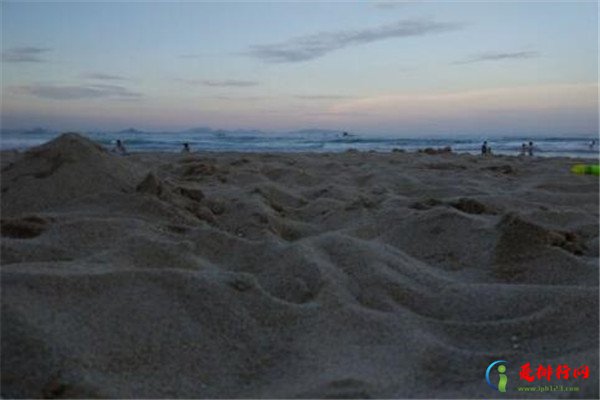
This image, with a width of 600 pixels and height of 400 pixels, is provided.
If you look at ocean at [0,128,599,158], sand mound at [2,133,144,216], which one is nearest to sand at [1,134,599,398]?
sand mound at [2,133,144,216]

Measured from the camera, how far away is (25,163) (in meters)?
3.72

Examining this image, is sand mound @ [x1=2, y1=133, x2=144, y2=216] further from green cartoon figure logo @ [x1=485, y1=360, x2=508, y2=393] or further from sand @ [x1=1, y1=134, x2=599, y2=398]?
green cartoon figure logo @ [x1=485, y1=360, x2=508, y2=393]

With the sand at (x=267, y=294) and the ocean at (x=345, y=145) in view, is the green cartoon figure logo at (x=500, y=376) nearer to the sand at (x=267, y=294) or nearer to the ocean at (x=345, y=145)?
the sand at (x=267, y=294)

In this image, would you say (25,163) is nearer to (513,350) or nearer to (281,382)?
(281,382)

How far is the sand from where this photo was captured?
1.62m

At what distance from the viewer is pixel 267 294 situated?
212cm

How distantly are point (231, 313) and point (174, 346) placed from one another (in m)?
0.27

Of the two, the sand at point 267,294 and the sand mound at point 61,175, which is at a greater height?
the sand mound at point 61,175

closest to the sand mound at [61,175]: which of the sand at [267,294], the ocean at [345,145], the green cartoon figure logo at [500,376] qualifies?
the sand at [267,294]

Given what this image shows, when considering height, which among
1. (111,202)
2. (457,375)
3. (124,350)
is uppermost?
(111,202)

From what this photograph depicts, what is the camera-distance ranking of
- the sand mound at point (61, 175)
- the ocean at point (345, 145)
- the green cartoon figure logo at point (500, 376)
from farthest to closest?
the ocean at point (345, 145) < the sand mound at point (61, 175) < the green cartoon figure logo at point (500, 376)

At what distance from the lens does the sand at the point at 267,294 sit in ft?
5.30

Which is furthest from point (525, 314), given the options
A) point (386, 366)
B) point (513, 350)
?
point (386, 366)

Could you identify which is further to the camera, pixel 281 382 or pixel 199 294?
pixel 199 294
